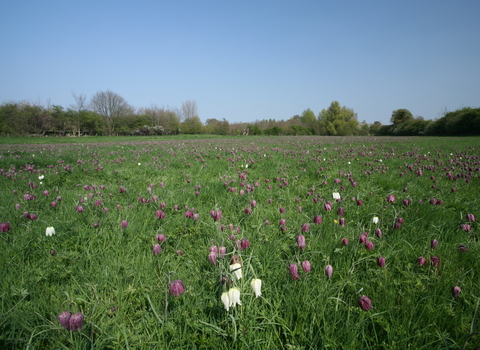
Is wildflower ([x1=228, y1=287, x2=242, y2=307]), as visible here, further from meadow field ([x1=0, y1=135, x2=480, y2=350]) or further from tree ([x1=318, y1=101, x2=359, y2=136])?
tree ([x1=318, y1=101, x2=359, y2=136])

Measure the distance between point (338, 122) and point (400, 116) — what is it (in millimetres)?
Result: 19668

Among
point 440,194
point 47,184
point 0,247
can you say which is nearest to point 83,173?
point 47,184

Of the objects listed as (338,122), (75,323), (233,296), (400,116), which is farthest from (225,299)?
(400,116)

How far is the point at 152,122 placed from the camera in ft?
258

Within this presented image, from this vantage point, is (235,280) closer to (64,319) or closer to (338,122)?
(64,319)

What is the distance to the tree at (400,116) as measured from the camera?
231ft

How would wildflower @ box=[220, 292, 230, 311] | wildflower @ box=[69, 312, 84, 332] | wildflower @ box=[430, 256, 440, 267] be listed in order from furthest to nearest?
wildflower @ box=[430, 256, 440, 267]
wildflower @ box=[220, 292, 230, 311]
wildflower @ box=[69, 312, 84, 332]

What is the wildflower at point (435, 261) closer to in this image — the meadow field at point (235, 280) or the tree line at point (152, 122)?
the meadow field at point (235, 280)

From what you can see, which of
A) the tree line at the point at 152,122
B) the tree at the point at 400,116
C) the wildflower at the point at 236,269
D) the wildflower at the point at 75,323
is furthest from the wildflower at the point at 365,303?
the tree at the point at 400,116

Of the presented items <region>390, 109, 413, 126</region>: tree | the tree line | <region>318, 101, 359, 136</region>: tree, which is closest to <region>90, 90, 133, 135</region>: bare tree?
the tree line

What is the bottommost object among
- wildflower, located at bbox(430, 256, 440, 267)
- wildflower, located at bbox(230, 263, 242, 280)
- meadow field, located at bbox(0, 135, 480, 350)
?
meadow field, located at bbox(0, 135, 480, 350)

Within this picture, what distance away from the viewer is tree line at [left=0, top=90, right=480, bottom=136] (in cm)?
4872

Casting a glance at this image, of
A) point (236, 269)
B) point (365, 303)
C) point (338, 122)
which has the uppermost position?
point (338, 122)

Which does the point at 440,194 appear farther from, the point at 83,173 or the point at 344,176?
the point at 83,173
